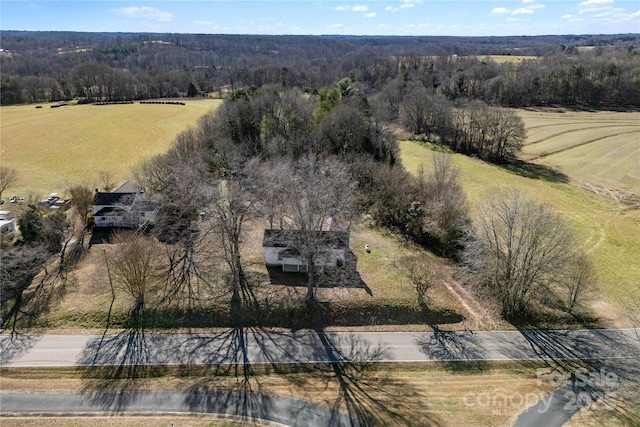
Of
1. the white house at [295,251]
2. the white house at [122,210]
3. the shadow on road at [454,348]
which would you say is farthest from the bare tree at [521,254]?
the white house at [122,210]

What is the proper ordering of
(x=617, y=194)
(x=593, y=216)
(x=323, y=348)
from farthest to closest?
(x=617, y=194) → (x=593, y=216) → (x=323, y=348)

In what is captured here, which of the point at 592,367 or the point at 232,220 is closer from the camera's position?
the point at 592,367

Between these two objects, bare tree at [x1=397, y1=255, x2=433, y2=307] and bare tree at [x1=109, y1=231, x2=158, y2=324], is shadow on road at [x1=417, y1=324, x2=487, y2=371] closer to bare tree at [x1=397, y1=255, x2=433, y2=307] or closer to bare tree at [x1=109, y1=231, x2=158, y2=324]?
bare tree at [x1=397, y1=255, x2=433, y2=307]

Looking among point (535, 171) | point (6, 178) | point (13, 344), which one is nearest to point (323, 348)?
point (13, 344)

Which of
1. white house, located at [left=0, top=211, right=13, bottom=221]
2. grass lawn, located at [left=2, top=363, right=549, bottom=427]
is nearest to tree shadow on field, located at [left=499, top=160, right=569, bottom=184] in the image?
grass lawn, located at [left=2, top=363, right=549, bottom=427]

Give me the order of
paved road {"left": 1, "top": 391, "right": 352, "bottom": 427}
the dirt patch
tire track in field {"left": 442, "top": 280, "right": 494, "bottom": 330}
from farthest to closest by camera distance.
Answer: the dirt patch → tire track in field {"left": 442, "top": 280, "right": 494, "bottom": 330} → paved road {"left": 1, "top": 391, "right": 352, "bottom": 427}

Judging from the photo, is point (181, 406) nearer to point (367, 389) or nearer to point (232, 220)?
point (367, 389)

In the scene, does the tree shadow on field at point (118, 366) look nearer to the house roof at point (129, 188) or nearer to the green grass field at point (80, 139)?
the house roof at point (129, 188)
